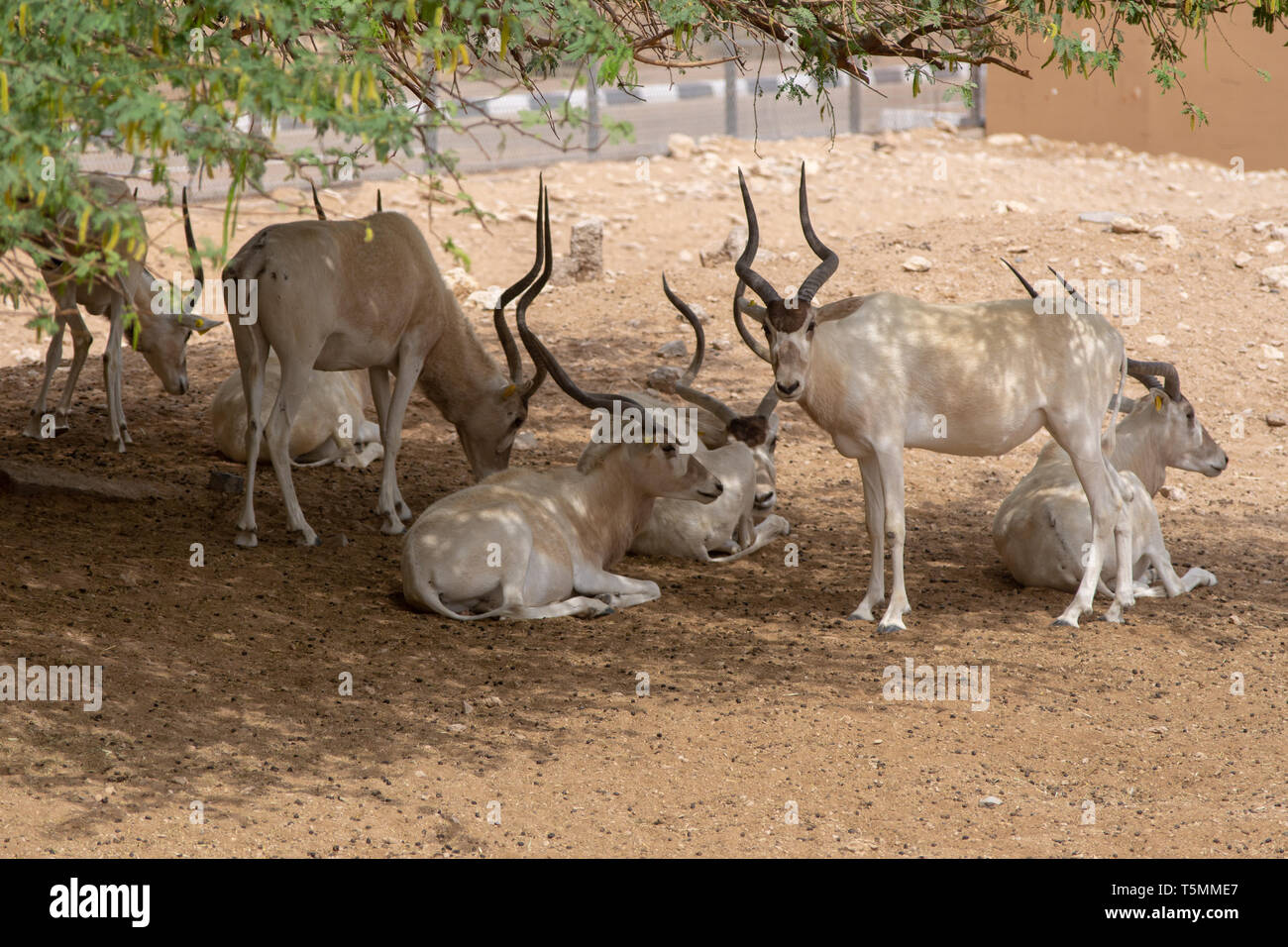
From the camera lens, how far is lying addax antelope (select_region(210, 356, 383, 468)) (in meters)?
9.09

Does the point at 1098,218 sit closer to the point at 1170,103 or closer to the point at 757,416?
the point at 757,416

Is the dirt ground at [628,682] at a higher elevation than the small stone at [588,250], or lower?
lower

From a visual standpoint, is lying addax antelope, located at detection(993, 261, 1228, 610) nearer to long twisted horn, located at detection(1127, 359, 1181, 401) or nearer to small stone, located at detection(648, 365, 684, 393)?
long twisted horn, located at detection(1127, 359, 1181, 401)

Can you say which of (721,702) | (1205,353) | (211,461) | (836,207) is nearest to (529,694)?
(721,702)

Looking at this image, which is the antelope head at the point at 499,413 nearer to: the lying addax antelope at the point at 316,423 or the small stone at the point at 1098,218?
the lying addax antelope at the point at 316,423

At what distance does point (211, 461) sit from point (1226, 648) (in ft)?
19.8

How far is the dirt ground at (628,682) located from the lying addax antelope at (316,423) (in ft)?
0.78

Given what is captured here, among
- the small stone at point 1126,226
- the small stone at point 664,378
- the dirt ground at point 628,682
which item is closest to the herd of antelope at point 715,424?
the dirt ground at point 628,682

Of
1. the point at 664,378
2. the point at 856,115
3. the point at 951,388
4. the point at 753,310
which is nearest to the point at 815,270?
the point at 753,310

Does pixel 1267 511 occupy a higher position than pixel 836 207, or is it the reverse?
pixel 836 207

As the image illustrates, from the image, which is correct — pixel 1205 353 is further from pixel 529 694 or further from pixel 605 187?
pixel 605 187

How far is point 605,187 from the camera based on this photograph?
1892cm

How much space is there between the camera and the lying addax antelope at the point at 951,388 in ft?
22.1

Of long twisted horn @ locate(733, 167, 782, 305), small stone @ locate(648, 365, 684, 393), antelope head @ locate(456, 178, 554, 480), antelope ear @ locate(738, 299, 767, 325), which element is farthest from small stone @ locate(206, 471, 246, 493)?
long twisted horn @ locate(733, 167, 782, 305)
